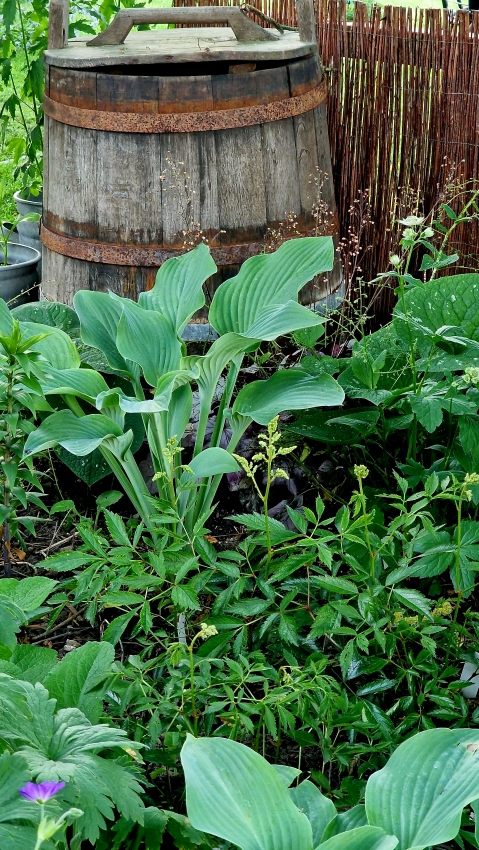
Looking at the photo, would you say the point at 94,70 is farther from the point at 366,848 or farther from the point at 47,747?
the point at 366,848

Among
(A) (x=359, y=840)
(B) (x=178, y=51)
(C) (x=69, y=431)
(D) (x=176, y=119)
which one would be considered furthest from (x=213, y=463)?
(B) (x=178, y=51)

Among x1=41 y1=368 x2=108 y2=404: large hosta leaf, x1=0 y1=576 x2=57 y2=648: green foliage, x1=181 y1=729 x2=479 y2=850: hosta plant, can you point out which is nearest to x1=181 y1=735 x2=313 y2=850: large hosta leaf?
x1=181 y1=729 x2=479 y2=850: hosta plant

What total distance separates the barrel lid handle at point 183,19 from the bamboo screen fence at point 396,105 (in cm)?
78

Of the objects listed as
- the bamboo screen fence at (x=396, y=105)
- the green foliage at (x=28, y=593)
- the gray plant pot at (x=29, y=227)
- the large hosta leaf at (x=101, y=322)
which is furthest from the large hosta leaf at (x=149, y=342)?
the gray plant pot at (x=29, y=227)

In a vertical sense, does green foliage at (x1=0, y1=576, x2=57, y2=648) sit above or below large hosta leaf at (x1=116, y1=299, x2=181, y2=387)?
below

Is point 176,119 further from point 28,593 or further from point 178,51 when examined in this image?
point 28,593

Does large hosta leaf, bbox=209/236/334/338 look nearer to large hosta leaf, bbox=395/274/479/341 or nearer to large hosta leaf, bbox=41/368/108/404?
large hosta leaf, bbox=395/274/479/341

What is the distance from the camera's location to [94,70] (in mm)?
2736

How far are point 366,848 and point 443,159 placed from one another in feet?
9.54

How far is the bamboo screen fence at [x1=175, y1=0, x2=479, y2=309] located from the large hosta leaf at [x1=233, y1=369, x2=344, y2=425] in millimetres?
1531

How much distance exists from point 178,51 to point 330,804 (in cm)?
222

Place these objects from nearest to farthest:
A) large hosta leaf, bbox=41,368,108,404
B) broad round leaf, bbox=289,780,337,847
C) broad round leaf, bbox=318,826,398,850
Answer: broad round leaf, bbox=318,826,398,850
broad round leaf, bbox=289,780,337,847
large hosta leaf, bbox=41,368,108,404

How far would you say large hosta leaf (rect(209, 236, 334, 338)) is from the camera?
2221 millimetres

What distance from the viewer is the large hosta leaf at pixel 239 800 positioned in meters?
1.12
